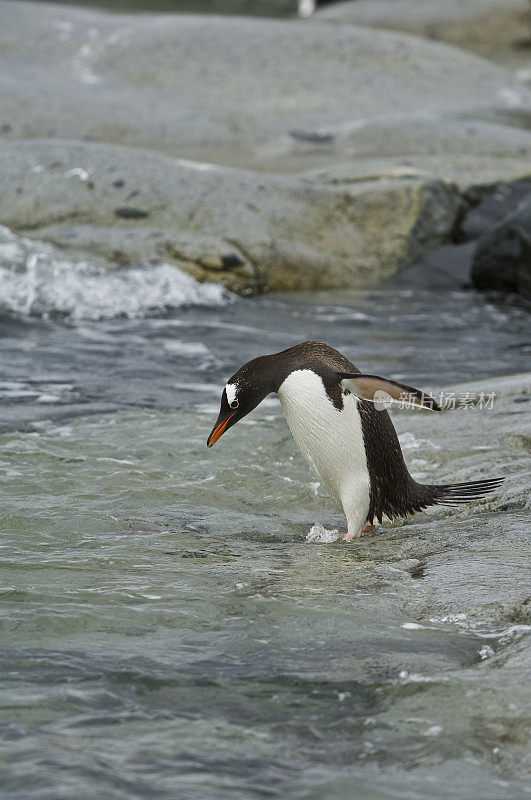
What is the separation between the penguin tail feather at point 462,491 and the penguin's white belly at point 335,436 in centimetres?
28

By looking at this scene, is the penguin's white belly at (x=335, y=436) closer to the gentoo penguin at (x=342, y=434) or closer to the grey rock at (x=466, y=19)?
the gentoo penguin at (x=342, y=434)

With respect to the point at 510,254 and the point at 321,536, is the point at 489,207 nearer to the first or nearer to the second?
the point at 510,254

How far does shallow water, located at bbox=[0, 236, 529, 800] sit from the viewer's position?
2195mm

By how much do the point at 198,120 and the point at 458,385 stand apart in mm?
6833

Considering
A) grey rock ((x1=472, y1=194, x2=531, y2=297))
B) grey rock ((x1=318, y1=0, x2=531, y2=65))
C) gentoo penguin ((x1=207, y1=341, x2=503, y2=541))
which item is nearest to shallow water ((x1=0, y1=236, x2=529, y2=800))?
gentoo penguin ((x1=207, y1=341, x2=503, y2=541))

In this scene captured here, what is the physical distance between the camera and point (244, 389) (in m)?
3.98

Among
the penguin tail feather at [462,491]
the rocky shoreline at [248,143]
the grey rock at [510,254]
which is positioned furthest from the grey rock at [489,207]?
the penguin tail feather at [462,491]

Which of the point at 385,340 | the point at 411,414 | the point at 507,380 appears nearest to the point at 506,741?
the point at 411,414

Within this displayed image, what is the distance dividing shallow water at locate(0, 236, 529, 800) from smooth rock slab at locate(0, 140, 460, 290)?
328 cm

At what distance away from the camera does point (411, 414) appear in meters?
5.38

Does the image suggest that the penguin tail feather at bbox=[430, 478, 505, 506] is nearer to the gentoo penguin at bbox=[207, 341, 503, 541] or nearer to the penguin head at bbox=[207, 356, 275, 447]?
the gentoo penguin at bbox=[207, 341, 503, 541]

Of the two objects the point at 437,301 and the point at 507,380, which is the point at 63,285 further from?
the point at 507,380

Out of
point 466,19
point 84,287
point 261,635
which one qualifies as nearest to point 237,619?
point 261,635

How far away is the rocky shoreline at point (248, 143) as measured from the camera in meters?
9.05
